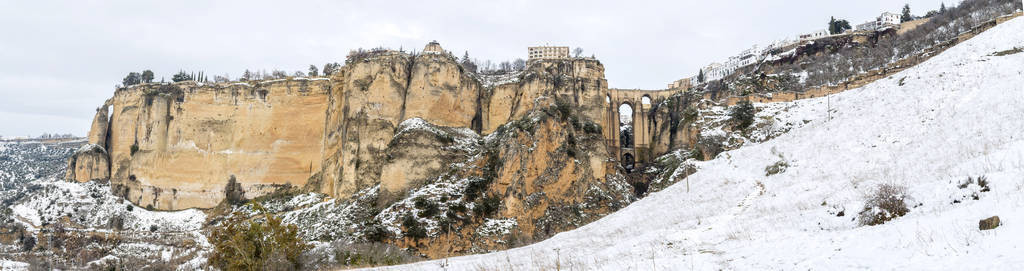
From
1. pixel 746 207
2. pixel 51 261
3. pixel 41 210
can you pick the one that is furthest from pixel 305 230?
pixel 41 210

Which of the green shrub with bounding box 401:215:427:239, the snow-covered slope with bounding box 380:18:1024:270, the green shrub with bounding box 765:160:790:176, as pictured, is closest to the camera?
the snow-covered slope with bounding box 380:18:1024:270

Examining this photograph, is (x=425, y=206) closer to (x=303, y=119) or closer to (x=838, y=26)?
(x=303, y=119)

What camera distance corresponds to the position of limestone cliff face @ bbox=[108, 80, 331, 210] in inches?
2233

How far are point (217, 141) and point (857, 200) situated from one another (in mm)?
60441

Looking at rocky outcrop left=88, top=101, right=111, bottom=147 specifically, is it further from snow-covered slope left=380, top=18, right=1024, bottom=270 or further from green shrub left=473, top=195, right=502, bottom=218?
snow-covered slope left=380, top=18, right=1024, bottom=270

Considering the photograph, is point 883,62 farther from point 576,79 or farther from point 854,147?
point 854,147

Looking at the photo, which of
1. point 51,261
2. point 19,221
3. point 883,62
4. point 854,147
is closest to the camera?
point 854,147

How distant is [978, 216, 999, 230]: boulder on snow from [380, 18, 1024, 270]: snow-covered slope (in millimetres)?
78

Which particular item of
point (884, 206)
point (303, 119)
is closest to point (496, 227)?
point (884, 206)

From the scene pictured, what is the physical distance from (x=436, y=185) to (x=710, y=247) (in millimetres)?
29789

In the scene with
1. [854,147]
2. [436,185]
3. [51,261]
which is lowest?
[51,261]

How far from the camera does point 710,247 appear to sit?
9.88m

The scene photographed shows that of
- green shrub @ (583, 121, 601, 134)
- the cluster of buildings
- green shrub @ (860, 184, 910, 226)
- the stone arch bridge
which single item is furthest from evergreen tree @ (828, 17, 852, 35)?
green shrub @ (860, 184, 910, 226)

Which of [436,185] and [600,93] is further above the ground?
[600,93]
